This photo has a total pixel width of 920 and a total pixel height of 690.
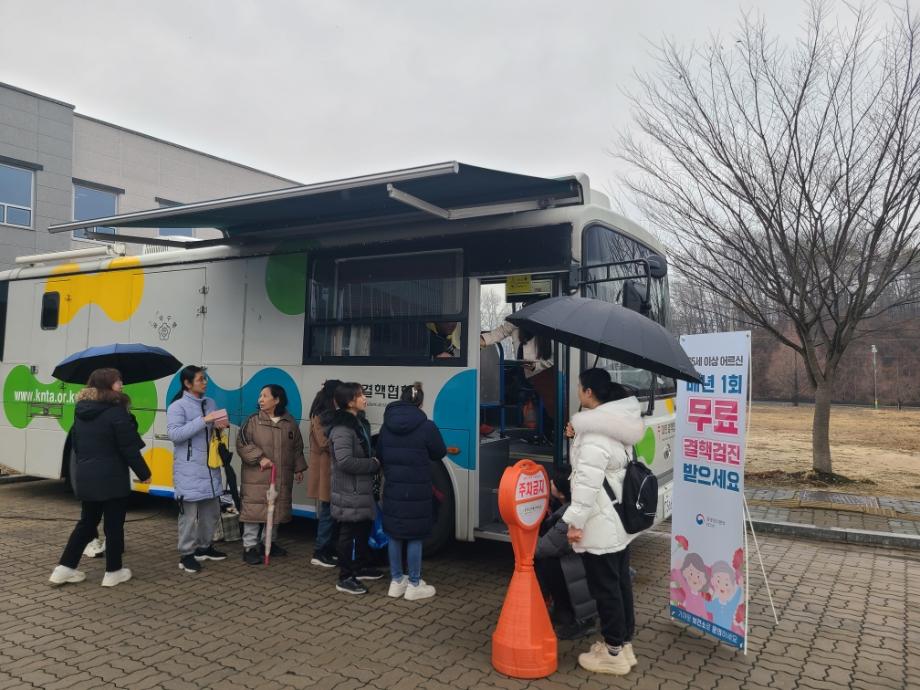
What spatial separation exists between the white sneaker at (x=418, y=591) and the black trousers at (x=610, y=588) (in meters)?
1.61

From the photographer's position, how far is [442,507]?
5871 mm

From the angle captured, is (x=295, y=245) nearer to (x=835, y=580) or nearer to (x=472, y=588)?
(x=472, y=588)

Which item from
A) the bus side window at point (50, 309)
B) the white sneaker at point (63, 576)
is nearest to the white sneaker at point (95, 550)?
the white sneaker at point (63, 576)

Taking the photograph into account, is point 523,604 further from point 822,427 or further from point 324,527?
point 822,427

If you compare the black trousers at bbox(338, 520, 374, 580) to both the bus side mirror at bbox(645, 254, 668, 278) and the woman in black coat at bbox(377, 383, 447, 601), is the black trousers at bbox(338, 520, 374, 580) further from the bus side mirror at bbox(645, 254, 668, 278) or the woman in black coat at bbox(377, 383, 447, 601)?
the bus side mirror at bbox(645, 254, 668, 278)

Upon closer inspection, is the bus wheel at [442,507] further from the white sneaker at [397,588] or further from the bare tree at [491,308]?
the bare tree at [491,308]

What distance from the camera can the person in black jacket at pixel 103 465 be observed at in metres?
5.29

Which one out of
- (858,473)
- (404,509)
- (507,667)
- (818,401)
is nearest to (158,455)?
(404,509)

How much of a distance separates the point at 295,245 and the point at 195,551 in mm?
3029

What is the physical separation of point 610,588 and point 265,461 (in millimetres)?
3188

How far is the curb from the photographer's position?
23.3 ft

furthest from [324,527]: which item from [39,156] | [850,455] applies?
[39,156]

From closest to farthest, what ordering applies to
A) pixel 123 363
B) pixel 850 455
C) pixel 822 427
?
1. pixel 123 363
2. pixel 822 427
3. pixel 850 455

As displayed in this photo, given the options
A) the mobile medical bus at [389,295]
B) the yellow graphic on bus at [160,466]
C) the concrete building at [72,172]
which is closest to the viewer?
the mobile medical bus at [389,295]
